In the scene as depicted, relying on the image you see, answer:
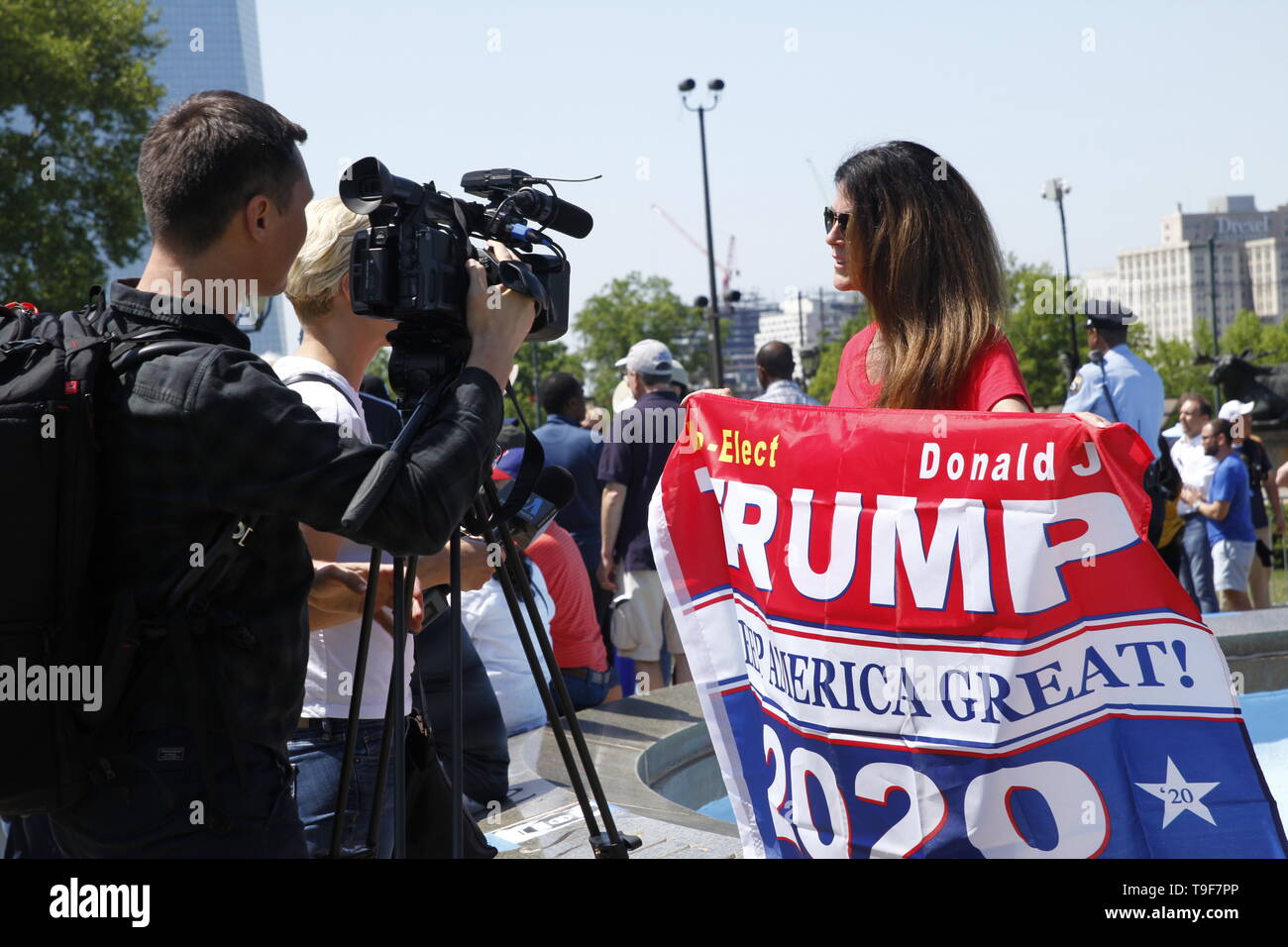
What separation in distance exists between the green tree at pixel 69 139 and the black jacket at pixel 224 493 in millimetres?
25071

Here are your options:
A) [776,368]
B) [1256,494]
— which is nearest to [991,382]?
[776,368]

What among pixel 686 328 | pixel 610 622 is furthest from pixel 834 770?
pixel 686 328

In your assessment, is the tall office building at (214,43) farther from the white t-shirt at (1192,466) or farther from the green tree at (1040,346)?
the white t-shirt at (1192,466)

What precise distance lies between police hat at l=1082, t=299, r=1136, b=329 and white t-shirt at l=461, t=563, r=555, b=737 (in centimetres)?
432

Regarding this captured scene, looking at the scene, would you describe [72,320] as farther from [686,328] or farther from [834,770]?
[686,328]

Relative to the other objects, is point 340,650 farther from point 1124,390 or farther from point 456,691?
point 1124,390

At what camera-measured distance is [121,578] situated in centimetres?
195

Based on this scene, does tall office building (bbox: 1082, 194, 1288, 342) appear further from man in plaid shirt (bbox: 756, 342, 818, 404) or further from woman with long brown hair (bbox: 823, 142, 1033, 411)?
woman with long brown hair (bbox: 823, 142, 1033, 411)

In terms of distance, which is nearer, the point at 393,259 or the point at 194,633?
the point at 194,633

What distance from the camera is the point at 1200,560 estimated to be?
9922 millimetres

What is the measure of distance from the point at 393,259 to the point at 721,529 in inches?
47.1

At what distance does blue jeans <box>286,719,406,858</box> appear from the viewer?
2.60 m

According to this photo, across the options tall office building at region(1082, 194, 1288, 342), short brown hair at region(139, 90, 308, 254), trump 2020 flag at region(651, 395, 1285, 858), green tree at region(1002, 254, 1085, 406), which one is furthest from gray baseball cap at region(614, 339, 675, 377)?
tall office building at region(1082, 194, 1288, 342)

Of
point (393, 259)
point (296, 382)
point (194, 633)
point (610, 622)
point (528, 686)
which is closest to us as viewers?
point (194, 633)
